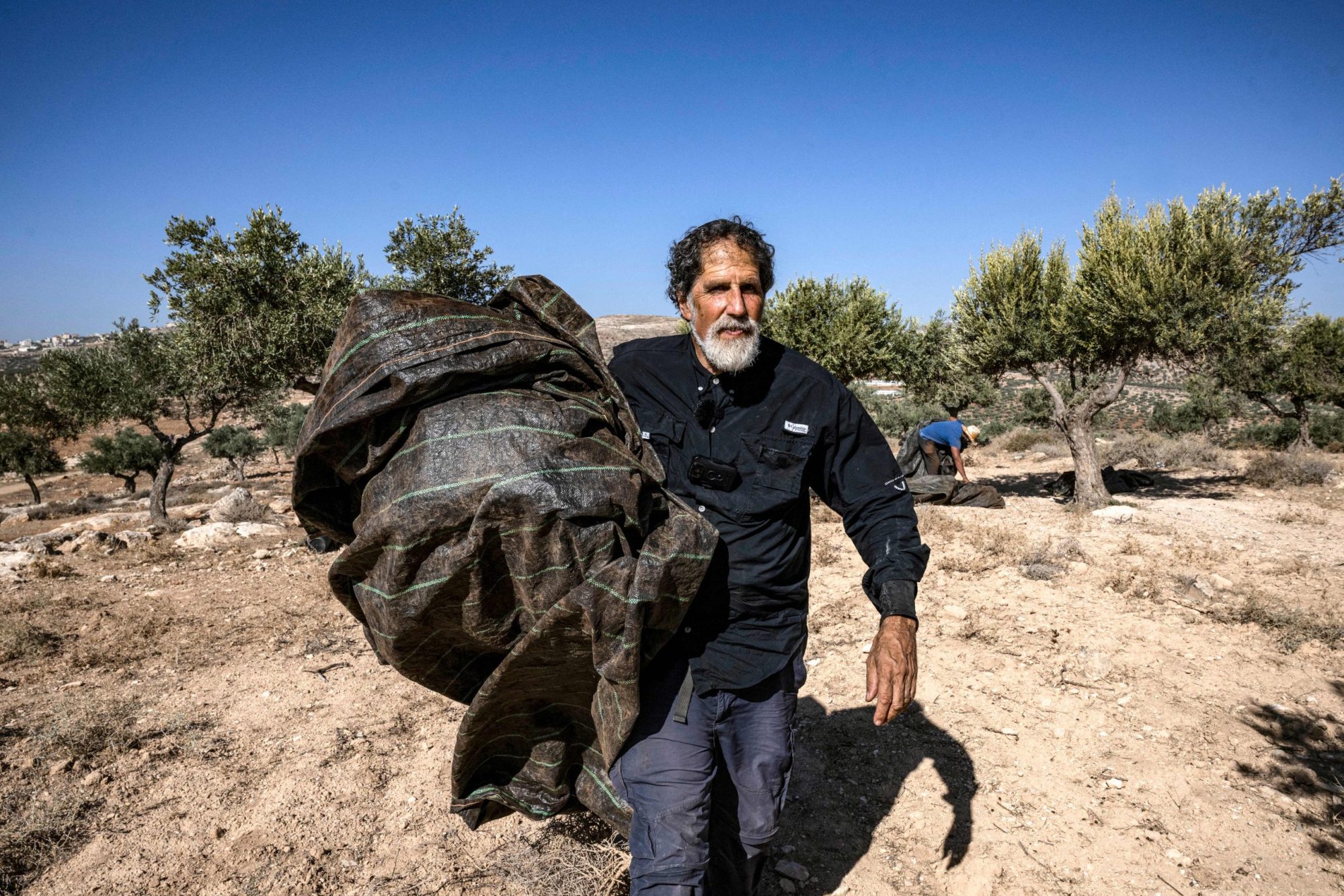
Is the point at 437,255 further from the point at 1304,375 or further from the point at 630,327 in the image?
the point at 630,327

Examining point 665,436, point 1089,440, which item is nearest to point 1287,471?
point 1089,440

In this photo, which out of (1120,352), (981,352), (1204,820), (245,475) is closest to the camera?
(1204,820)

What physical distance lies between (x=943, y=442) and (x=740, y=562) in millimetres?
10681

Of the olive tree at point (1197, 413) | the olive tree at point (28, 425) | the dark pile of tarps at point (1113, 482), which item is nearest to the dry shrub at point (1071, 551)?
the dark pile of tarps at point (1113, 482)

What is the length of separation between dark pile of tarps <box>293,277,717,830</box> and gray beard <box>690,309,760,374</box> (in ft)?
1.54

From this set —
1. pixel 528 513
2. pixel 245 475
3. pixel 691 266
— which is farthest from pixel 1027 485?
pixel 245 475

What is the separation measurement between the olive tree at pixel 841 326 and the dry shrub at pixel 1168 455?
6857mm

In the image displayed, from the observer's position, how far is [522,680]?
2080 millimetres

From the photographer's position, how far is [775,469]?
94.0 inches

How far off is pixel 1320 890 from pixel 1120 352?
1184 centimetres

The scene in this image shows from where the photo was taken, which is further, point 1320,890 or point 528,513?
point 1320,890

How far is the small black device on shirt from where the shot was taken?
236cm

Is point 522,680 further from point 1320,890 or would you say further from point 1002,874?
point 1320,890

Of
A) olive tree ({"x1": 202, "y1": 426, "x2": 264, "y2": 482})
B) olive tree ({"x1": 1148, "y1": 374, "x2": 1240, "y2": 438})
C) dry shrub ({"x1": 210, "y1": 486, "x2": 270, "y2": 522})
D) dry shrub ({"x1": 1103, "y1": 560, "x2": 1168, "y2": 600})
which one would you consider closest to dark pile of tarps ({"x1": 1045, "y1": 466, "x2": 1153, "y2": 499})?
dry shrub ({"x1": 1103, "y1": 560, "x2": 1168, "y2": 600})
